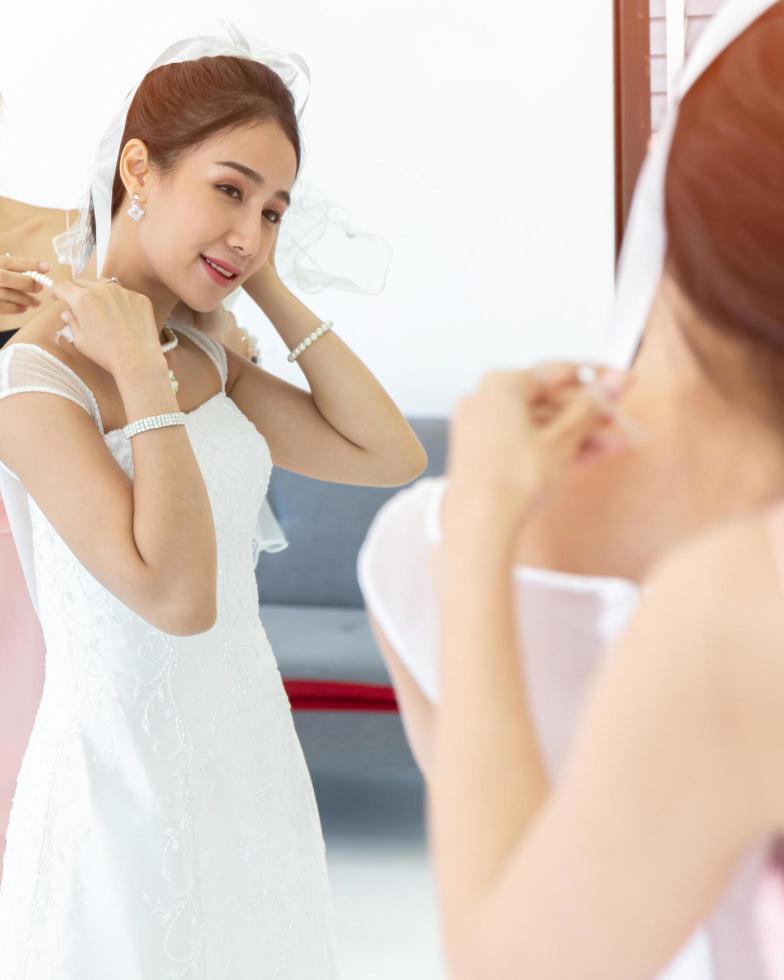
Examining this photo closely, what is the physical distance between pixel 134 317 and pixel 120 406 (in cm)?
12

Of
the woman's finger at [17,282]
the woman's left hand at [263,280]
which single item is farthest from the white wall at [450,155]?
the woman's finger at [17,282]

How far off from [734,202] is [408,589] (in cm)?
34

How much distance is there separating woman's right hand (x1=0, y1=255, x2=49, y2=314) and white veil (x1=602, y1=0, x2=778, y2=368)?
0.97m

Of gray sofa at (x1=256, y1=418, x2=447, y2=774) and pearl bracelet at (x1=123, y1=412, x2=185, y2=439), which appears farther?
gray sofa at (x1=256, y1=418, x2=447, y2=774)

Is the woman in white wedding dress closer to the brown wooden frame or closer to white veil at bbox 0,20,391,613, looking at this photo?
white veil at bbox 0,20,391,613

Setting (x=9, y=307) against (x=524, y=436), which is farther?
(x=9, y=307)

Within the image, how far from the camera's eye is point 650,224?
753 millimetres

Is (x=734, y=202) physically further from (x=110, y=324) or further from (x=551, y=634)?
(x=110, y=324)

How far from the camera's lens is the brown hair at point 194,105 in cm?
152

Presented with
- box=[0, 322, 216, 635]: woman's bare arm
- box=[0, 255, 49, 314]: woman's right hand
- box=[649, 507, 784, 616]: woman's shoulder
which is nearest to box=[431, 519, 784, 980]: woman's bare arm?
box=[649, 507, 784, 616]: woman's shoulder

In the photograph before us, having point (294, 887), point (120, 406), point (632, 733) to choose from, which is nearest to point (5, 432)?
point (120, 406)

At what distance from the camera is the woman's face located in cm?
151

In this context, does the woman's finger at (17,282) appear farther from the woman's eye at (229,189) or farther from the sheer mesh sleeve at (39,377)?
the woman's eye at (229,189)

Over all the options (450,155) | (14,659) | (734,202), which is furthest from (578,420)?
(450,155)
